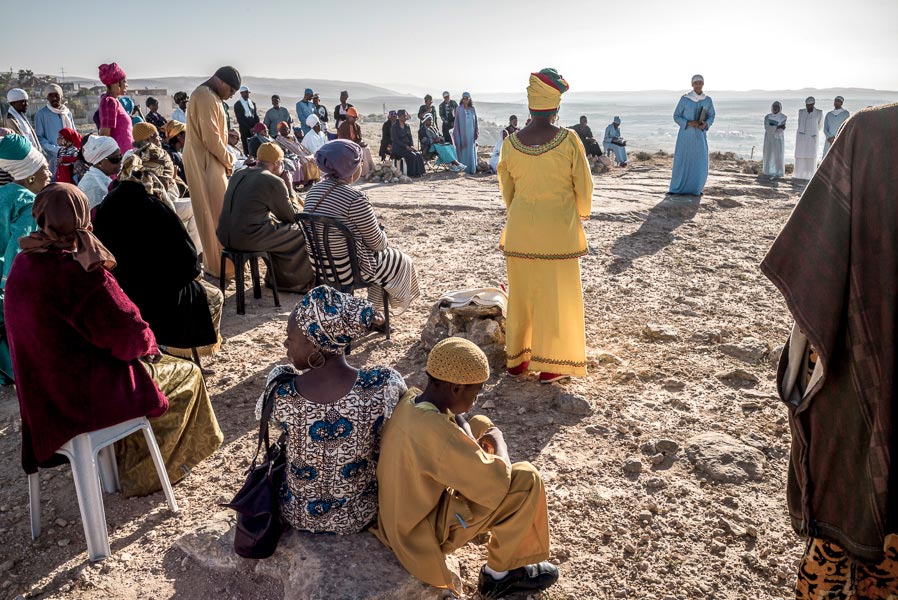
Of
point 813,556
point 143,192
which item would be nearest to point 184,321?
point 143,192

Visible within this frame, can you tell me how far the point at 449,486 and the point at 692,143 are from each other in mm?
10188

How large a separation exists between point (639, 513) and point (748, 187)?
1083 centimetres

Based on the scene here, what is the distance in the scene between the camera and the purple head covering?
4.62 metres

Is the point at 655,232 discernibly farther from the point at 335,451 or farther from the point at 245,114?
the point at 245,114

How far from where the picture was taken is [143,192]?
4.05 m

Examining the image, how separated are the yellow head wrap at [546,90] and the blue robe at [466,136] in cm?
1191

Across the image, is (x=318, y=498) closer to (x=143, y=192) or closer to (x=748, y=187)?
(x=143, y=192)

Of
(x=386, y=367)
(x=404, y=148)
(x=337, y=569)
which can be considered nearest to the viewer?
(x=337, y=569)

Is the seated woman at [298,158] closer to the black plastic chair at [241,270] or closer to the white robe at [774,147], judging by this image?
the black plastic chair at [241,270]

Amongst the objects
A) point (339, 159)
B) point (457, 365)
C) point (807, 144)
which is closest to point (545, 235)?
point (339, 159)

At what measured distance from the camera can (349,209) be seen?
4746mm

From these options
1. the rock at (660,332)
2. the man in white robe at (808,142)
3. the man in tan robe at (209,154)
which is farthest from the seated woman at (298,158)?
the man in white robe at (808,142)

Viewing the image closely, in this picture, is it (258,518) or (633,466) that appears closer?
(258,518)

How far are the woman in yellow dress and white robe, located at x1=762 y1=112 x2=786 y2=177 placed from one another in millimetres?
12074
